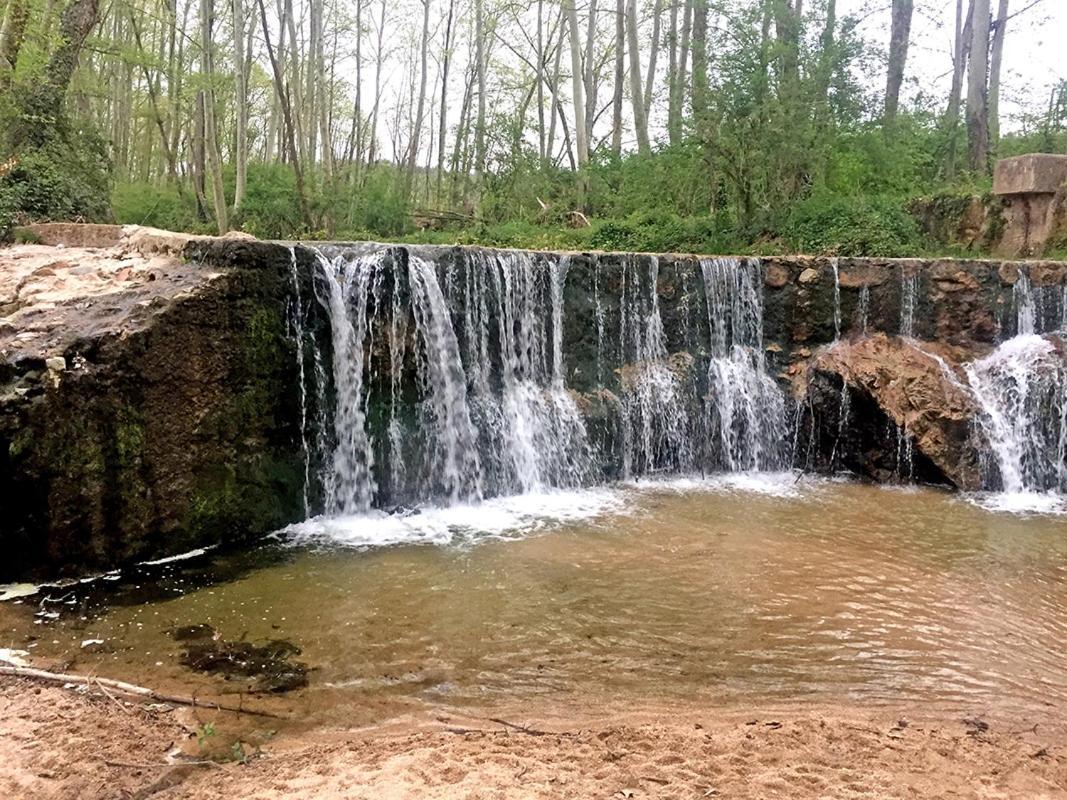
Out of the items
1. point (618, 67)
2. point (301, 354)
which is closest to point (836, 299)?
point (301, 354)

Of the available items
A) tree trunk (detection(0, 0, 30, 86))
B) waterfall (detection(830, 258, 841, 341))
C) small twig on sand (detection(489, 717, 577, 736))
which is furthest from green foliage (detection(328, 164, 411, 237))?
small twig on sand (detection(489, 717, 577, 736))

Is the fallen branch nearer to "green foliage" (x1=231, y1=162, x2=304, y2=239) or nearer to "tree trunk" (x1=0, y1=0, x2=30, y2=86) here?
"tree trunk" (x1=0, y1=0, x2=30, y2=86)

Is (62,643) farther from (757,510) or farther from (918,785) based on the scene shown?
(757,510)

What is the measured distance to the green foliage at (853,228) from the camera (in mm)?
11859

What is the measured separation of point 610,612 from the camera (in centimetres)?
503

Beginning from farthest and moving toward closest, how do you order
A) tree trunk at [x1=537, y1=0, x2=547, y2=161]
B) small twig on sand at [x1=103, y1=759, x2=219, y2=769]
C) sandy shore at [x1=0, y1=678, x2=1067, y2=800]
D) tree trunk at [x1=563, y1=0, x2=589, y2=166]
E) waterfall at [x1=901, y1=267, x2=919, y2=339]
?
tree trunk at [x1=537, y1=0, x2=547, y2=161] → tree trunk at [x1=563, y1=0, x2=589, y2=166] → waterfall at [x1=901, y1=267, x2=919, y2=339] → small twig on sand at [x1=103, y1=759, x2=219, y2=769] → sandy shore at [x1=0, y1=678, x2=1067, y2=800]

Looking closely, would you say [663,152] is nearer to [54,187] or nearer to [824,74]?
[824,74]

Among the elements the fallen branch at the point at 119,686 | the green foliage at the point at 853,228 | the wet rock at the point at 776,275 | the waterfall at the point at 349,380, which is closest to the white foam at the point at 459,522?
the waterfall at the point at 349,380

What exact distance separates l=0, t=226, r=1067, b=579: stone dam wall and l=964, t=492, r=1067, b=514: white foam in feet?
1.18

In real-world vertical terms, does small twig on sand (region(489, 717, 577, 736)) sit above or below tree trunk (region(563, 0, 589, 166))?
below

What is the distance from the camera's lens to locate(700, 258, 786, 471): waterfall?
9.66 metres

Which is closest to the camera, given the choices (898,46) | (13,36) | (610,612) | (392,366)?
(610,612)

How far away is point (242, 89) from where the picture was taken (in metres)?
14.0

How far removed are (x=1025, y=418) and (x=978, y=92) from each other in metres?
8.04
